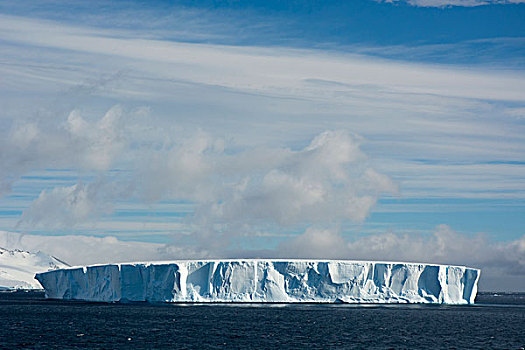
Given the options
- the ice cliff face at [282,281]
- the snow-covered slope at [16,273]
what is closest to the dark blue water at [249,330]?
the ice cliff face at [282,281]

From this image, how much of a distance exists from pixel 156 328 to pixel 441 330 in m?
15.3

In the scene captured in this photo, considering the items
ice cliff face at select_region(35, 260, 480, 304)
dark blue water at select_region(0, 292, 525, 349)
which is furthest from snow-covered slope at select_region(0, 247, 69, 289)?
dark blue water at select_region(0, 292, 525, 349)

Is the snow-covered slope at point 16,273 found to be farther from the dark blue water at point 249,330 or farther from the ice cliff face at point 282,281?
the dark blue water at point 249,330

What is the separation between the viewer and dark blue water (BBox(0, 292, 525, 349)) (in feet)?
108

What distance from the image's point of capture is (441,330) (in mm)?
41062

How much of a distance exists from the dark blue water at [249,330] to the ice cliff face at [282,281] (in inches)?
129

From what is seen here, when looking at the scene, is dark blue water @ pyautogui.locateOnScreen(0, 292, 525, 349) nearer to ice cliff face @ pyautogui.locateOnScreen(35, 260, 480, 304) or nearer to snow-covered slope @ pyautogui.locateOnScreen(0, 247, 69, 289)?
ice cliff face @ pyautogui.locateOnScreen(35, 260, 480, 304)

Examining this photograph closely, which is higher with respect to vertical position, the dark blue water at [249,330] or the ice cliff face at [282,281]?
the ice cliff face at [282,281]

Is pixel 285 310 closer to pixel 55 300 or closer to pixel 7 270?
pixel 55 300

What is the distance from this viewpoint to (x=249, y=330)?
38.7 m

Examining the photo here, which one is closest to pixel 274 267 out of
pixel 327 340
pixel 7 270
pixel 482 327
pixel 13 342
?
pixel 482 327

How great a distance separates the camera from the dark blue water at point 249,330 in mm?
32906

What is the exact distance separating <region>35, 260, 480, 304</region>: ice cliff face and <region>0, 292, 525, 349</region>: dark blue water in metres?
3.27

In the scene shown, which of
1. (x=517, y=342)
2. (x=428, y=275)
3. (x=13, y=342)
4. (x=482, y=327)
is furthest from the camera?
(x=428, y=275)
